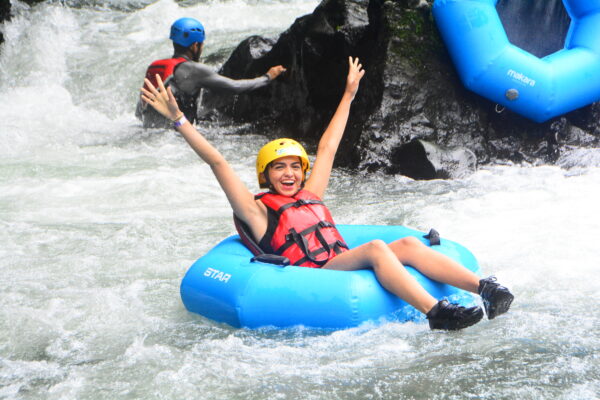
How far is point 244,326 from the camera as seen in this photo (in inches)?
152

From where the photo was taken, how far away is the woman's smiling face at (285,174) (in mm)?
4352

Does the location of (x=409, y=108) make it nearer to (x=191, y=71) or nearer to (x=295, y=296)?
(x=191, y=71)

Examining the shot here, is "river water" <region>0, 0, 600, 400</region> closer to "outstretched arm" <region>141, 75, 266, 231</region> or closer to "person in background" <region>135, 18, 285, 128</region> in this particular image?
"outstretched arm" <region>141, 75, 266, 231</region>

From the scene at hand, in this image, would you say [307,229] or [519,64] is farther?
[519,64]

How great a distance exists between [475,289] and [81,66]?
913cm

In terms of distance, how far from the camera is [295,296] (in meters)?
3.78

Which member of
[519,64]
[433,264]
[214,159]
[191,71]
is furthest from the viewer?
[191,71]

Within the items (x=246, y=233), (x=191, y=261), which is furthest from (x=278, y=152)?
(x=191, y=261)

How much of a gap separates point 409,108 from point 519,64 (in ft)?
3.55

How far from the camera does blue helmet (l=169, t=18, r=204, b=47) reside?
288 inches

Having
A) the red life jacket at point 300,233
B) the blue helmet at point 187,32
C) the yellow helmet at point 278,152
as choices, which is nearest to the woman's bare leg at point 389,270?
the red life jacket at point 300,233

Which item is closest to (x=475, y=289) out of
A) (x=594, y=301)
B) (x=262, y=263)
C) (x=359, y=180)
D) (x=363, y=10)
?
(x=594, y=301)

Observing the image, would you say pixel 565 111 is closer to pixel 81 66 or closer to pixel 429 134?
pixel 429 134

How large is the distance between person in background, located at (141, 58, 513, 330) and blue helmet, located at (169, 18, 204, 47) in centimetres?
313
